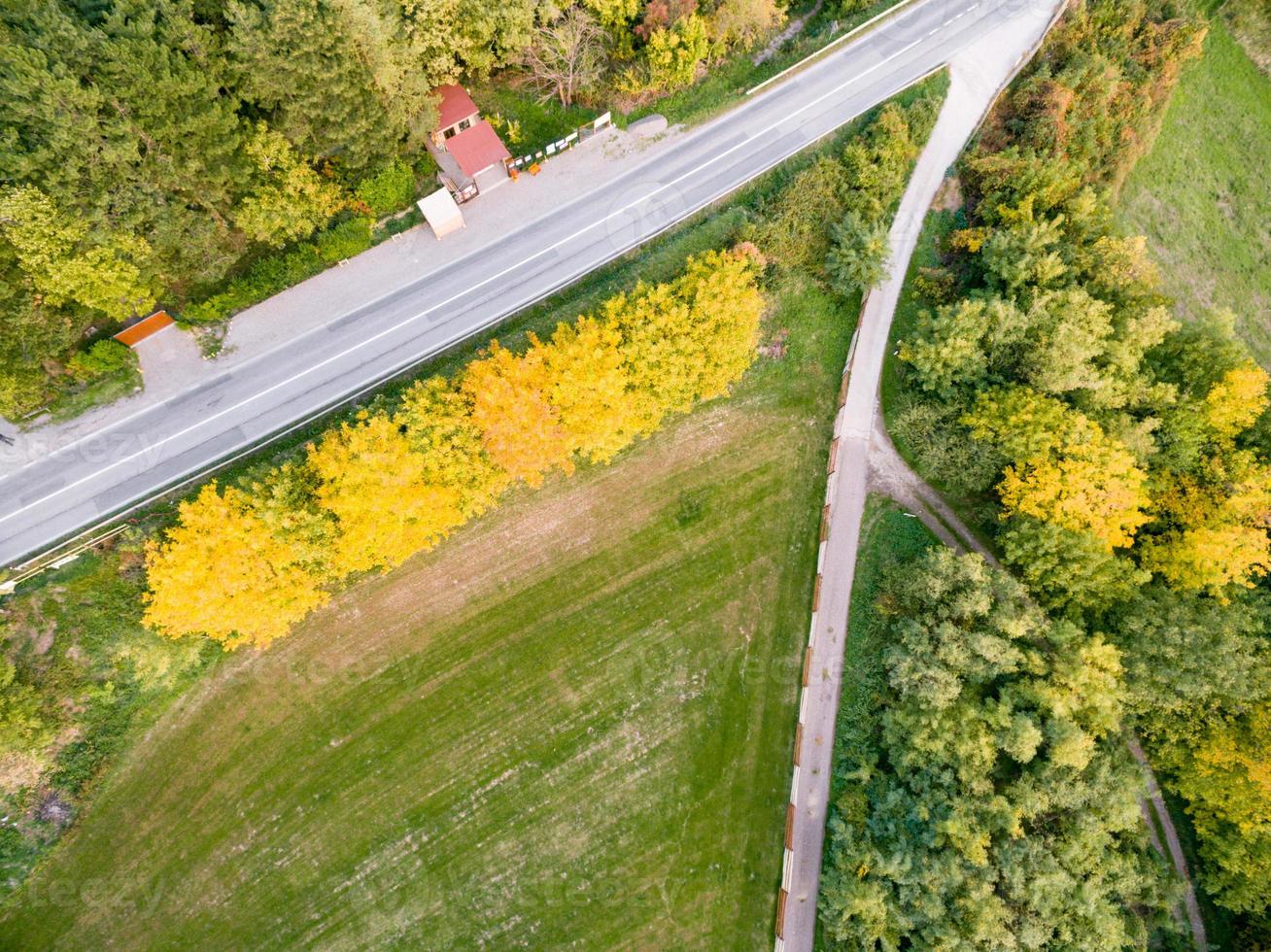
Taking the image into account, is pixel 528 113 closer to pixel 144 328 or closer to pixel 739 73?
pixel 739 73

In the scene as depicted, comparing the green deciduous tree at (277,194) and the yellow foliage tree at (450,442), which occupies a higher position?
the green deciduous tree at (277,194)

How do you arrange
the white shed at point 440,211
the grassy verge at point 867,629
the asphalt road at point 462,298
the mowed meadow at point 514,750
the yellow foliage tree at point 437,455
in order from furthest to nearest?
the white shed at point 440,211 → the grassy verge at point 867,629 → the asphalt road at point 462,298 → the mowed meadow at point 514,750 → the yellow foliage tree at point 437,455

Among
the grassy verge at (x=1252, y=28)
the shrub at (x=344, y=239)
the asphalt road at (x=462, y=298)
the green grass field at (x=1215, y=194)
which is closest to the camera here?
the asphalt road at (x=462, y=298)

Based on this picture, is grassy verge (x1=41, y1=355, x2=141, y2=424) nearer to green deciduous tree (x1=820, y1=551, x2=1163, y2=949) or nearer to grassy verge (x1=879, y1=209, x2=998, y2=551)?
grassy verge (x1=879, y1=209, x2=998, y2=551)

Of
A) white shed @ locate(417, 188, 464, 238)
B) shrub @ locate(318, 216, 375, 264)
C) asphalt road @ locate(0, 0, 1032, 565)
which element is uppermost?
shrub @ locate(318, 216, 375, 264)

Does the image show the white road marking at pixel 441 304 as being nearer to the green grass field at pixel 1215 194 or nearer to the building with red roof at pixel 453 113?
the building with red roof at pixel 453 113

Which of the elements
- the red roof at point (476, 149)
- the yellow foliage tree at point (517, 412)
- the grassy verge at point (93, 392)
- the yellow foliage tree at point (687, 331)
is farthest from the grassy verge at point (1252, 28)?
the grassy verge at point (93, 392)

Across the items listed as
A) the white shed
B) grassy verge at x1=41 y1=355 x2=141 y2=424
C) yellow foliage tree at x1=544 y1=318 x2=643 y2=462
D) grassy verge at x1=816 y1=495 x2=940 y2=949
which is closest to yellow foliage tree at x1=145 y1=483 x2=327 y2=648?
grassy verge at x1=41 y1=355 x2=141 y2=424
